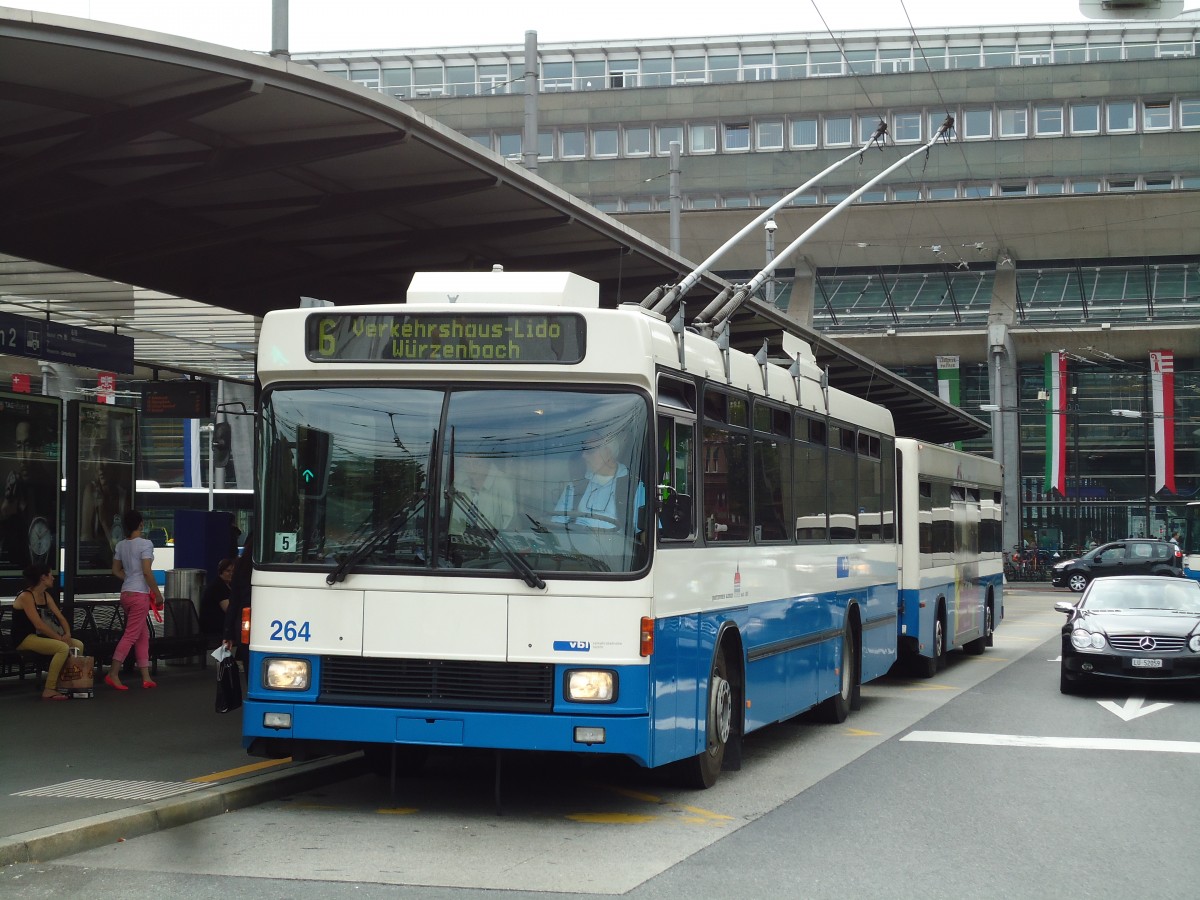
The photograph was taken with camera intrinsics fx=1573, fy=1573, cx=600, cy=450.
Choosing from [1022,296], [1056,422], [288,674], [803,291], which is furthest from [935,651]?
[1022,296]

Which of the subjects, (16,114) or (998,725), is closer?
(16,114)

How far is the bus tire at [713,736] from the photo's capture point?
10.1m

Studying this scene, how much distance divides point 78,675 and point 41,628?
1.79 ft

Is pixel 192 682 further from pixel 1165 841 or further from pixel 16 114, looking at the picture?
pixel 1165 841

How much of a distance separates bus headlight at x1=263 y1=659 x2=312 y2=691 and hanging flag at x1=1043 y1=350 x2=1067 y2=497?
A: 4595 cm

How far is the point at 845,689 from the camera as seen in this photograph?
1505 cm

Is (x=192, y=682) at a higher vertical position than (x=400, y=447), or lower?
lower

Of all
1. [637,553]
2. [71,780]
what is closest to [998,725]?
[637,553]

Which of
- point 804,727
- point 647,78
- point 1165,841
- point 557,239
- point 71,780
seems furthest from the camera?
point 647,78

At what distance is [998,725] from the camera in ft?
48.3

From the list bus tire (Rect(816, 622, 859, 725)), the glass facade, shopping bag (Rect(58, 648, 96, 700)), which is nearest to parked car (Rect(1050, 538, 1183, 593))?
the glass facade

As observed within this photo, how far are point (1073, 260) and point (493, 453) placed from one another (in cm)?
4783

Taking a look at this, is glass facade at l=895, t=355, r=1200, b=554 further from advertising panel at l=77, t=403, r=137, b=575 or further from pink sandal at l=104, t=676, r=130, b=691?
pink sandal at l=104, t=676, r=130, b=691

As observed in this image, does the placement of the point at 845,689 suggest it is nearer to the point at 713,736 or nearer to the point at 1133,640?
the point at 1133,640
